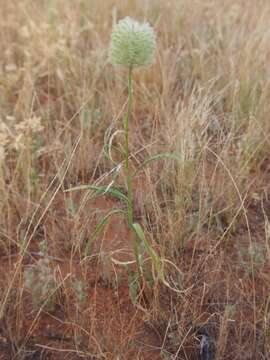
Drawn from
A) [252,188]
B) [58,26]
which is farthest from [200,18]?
[252,188]

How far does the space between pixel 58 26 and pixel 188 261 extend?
1692 millimetres

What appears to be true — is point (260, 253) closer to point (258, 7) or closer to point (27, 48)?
point (27, 48)

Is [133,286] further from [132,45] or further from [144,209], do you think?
[132,45]

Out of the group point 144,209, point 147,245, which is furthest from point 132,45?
point 144,209

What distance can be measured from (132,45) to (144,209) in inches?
28.7

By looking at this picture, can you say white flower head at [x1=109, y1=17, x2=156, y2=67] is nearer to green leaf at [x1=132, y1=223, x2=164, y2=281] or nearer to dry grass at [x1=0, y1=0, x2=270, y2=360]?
dry grass at [x1=0, y1=0, x2=270, y2=360]

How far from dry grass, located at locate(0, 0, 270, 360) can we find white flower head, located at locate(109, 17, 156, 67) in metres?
0.24

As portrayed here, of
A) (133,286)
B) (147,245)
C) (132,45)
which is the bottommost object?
(133,286)

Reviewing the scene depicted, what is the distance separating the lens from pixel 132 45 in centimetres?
139

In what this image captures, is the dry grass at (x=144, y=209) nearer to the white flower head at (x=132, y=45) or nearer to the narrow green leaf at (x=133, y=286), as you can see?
the narrow green leaf at (x=133, y=286)

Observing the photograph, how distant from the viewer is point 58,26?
2.86 m

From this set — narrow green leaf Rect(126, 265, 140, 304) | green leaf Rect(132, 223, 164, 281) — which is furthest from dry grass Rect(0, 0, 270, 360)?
green leaf Rect(132, 223, 164, 281)

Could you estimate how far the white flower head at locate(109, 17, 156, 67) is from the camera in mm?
1391

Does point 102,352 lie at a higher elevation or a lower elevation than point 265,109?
lower
